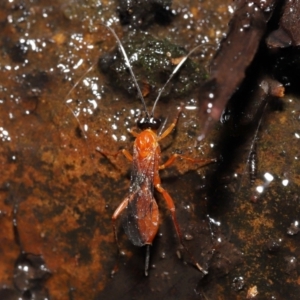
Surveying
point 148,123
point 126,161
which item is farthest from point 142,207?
point 148,123

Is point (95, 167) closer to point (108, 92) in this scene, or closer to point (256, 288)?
point (108, 92)

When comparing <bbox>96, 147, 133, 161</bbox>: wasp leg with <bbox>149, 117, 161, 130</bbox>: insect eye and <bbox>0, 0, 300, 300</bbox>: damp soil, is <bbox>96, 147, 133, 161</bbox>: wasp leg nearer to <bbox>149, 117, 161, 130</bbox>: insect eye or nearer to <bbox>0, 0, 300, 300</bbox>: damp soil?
<bbox>0, 0, 300, 300</bbox>: damp soil

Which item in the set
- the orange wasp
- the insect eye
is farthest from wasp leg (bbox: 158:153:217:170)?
the insect eye

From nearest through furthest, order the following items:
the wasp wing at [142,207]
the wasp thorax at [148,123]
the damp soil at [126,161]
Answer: the wasp wing at [142,207]
the damp soil at [126,161]
the wasp thorax at [148,123]

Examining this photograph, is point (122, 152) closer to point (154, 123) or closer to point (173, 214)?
point (154, 123)

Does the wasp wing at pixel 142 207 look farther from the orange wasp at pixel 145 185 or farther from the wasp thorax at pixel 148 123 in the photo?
the wasp thorax at pixel 148 123

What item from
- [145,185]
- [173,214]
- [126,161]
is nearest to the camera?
[173,214]

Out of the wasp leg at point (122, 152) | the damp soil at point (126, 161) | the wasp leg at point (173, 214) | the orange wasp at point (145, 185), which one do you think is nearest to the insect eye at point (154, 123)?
Answer: the orange wasp at point (145, 185)
